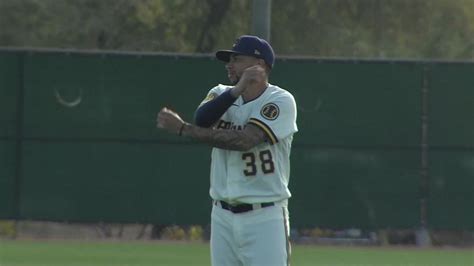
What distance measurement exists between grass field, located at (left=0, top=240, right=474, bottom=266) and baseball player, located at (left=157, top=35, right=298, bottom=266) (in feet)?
18.9

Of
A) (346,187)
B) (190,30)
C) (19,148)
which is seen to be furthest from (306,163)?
(190,30)

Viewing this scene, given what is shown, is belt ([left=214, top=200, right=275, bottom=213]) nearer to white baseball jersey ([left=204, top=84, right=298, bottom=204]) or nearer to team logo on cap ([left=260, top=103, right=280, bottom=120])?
white baseball jersey ([left=204, top=84, right=298, bottom=204])

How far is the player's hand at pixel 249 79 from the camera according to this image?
256 inches

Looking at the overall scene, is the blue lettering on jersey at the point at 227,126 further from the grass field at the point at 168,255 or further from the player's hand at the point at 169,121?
the grass field at the point at 168,255

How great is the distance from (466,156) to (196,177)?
341cm

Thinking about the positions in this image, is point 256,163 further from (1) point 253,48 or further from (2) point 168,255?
(2) point 168,255

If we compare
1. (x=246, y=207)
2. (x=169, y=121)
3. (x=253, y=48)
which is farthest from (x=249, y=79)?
(x=246, y=207)

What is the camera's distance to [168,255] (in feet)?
44.1

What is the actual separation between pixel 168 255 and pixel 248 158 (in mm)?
6891

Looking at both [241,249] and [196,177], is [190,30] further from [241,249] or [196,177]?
[241,249]

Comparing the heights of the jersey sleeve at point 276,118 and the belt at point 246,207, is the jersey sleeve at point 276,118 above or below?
above

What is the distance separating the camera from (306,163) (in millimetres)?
15164

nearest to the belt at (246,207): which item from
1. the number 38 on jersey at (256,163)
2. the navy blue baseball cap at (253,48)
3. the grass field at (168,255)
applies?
the number 38 on jersey at (256,163)

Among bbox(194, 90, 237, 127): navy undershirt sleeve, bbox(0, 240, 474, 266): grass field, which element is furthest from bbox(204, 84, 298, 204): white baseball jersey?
bbox(0, 240, 474, 266): grass field
